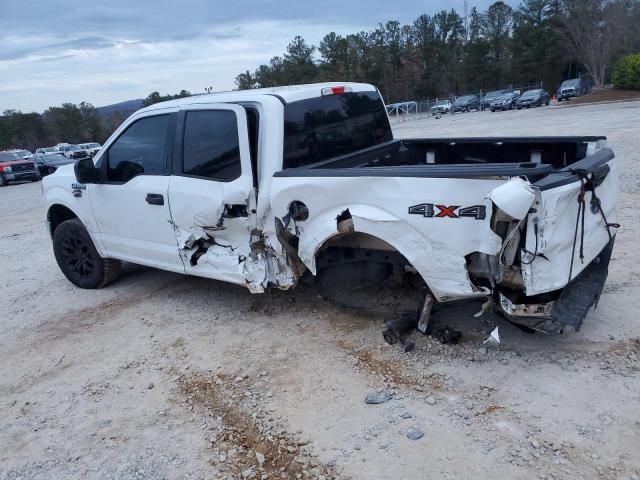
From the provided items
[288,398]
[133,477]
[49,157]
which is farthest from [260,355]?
[49,157]

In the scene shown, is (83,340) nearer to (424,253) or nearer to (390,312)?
(390,312)

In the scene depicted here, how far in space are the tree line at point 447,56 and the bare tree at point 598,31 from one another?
4061 millimetres

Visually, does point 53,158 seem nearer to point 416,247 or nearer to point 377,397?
point 416,247

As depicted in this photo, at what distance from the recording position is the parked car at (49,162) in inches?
1085

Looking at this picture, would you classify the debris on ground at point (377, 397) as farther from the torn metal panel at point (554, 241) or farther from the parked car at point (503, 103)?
the parked car at point (503, 103)

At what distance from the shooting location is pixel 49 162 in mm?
27828

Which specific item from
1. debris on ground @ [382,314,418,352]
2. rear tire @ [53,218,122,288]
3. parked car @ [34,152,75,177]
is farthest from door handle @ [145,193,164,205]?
parked car @ [34,152,75,177]

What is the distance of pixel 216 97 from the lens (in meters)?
5.02

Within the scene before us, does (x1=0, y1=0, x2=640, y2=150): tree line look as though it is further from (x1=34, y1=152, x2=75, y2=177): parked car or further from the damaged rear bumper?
the damaged rear bumper

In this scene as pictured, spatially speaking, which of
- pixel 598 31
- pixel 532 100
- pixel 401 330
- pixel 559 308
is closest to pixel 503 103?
pixel 532 100

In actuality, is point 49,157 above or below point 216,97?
below

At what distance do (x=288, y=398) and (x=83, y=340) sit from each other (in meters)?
2.36

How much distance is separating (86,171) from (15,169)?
2336 centimetres

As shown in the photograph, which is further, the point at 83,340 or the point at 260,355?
the point at 83,340
